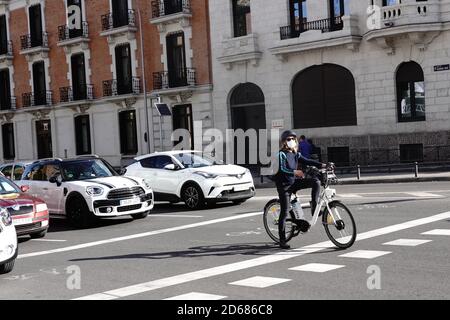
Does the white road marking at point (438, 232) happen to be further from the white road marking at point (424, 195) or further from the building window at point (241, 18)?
the building window at point (241, 18)

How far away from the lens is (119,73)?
3844 centimetres

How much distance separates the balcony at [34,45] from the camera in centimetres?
4238

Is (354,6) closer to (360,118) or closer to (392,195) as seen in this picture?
(360,118)

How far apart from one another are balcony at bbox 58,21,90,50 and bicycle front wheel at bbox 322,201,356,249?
32244 mm

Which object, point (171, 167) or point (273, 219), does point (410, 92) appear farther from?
point (273, 219)

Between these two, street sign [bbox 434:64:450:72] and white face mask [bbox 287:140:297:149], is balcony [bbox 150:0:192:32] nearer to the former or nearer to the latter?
street sign [bbox 434:64:450:72]

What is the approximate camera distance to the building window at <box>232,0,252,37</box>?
32594 millimetres

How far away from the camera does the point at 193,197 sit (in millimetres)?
17094

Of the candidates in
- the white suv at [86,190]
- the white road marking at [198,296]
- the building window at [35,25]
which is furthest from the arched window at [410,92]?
the building window at [35,25]

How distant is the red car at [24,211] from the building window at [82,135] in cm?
2817

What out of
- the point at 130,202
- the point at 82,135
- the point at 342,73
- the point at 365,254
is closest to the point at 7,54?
the point at 82,135

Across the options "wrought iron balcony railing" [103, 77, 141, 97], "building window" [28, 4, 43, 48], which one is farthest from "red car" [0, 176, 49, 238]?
"building window" [28, 4, 43, 48]

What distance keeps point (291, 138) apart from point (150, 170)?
8.82 metres
